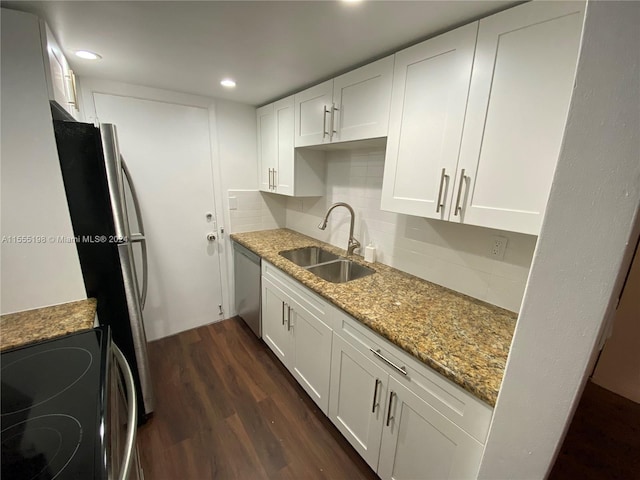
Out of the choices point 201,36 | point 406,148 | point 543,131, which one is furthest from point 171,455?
point 543,131

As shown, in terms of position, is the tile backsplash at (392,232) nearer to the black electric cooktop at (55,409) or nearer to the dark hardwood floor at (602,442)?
the dark hardwood floor at (602,442)

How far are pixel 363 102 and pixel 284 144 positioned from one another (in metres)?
0.89

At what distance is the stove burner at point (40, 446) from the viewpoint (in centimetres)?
53

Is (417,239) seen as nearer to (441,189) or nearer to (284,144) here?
(441,189)

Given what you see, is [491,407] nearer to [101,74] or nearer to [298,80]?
[298,80]

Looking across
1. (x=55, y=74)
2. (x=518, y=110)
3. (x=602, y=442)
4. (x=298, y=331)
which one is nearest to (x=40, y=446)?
(x=298, y=331)

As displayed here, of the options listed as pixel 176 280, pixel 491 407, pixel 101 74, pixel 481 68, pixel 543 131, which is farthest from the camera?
pixel 176 280

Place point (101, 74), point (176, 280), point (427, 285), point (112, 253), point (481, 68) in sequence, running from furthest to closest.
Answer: point (176, 280)
point (101, 74)
point (427, 285)
point (112, 253)
point (481, 68)

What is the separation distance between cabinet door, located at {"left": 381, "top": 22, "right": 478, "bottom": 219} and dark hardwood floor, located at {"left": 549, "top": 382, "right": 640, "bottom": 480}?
1.61m

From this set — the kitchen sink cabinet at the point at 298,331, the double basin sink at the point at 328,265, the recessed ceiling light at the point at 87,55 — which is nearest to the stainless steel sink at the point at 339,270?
the double basin sink at the point at 328,265

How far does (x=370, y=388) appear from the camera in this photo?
1226 mm

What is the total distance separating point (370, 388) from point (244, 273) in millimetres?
1584

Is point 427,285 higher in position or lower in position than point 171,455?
higher

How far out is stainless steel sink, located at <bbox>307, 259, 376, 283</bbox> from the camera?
1.92 metres
